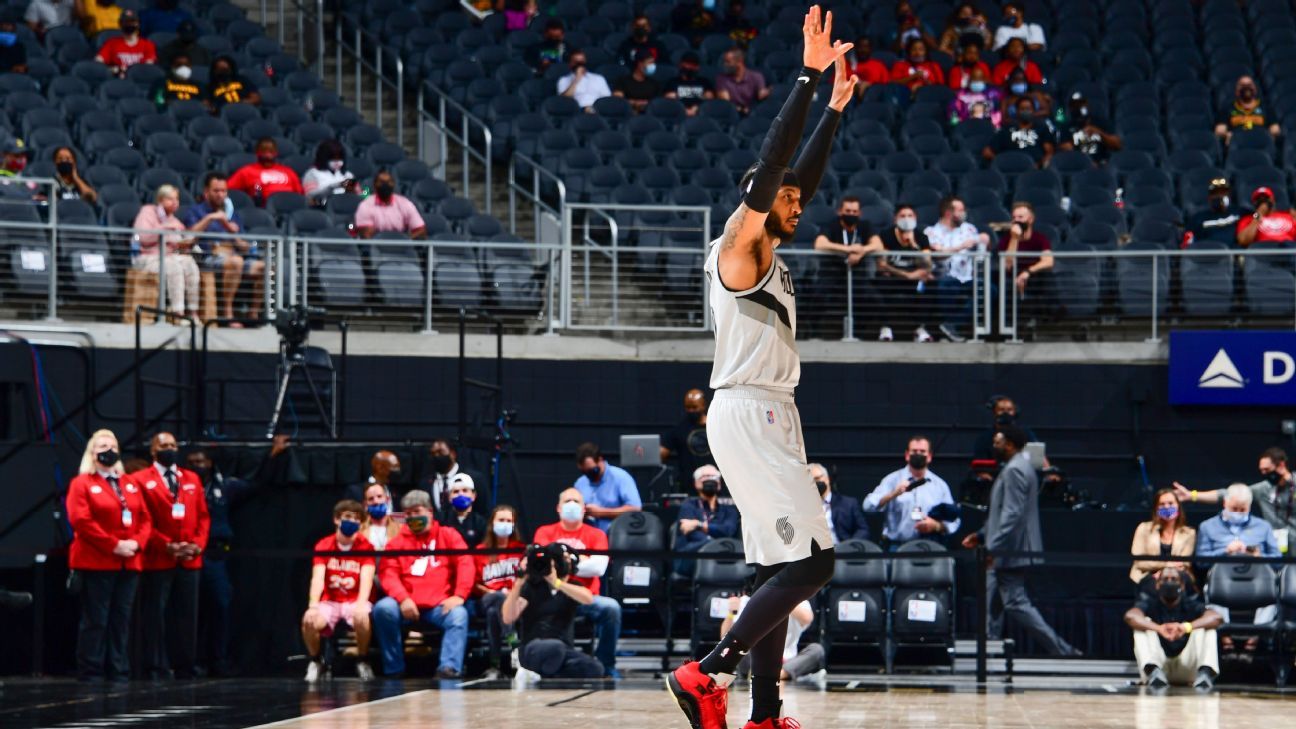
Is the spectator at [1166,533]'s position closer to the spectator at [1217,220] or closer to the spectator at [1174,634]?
the spectator at [1174,634]

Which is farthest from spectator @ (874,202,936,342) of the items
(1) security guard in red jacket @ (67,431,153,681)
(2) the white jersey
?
(2) the white jersey

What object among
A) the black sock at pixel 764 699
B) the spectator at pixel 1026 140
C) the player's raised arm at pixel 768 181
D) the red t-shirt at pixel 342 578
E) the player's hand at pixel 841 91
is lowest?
the red t-shirt at pixel 342 578

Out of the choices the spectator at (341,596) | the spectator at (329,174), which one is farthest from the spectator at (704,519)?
the spectator at (329,174)

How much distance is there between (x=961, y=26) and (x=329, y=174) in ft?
28.5

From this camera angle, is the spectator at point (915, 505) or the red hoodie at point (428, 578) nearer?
the red hoodie at point (428, 578)

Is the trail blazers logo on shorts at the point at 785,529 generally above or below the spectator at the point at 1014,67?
below

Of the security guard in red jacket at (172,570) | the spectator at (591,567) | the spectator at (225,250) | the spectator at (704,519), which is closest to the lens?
the spectator at (591,567)

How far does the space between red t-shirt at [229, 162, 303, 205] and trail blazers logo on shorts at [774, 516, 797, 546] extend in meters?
12.7

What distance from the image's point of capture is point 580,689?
10.9m

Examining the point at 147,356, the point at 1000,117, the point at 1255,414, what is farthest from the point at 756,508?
the point at 1000,117

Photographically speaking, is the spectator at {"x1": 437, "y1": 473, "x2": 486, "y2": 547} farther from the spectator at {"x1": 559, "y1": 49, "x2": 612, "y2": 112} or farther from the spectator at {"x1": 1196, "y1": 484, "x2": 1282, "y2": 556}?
the spectator at {"x1": 559, "y1": 49, "x2": 612, "y2": 112}

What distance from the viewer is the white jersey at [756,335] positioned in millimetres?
7039

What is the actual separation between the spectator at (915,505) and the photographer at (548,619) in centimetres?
327

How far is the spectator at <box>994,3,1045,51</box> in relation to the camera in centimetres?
2347
